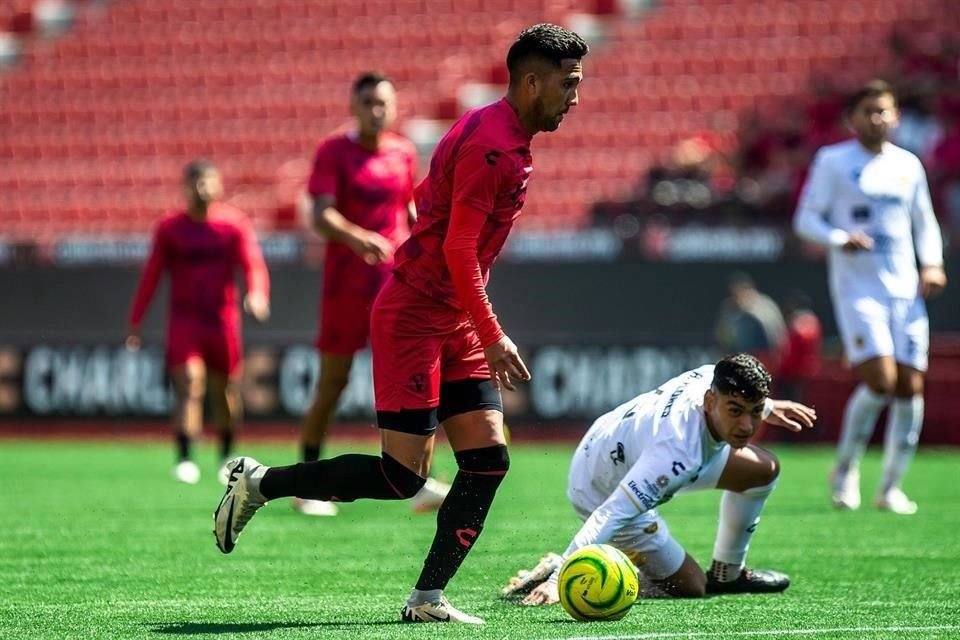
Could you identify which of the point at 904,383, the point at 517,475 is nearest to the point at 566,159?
the point at 517,475

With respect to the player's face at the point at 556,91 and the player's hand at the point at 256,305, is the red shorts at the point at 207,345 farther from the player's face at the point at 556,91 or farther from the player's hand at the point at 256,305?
the player's face at the point at 556,91

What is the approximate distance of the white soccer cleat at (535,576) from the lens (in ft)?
20.1

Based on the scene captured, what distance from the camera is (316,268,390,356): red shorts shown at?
9562 mm

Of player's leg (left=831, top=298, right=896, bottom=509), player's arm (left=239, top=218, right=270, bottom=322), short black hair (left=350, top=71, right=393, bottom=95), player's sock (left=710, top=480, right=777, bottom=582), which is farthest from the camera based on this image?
player's arm (left=239, top=218, right=270, bottom=322)

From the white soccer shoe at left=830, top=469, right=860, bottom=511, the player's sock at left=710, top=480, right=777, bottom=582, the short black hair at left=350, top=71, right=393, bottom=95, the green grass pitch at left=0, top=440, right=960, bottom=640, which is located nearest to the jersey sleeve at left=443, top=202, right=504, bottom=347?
the green grass pitch at left=0, top=440, right=960, bottom=640

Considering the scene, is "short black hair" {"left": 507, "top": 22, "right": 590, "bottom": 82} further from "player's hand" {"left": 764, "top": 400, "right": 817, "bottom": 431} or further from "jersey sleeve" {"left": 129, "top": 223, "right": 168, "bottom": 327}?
"jersey sleeve" {"left": 129, "top": 223, "right": 168, "bottom": 327}

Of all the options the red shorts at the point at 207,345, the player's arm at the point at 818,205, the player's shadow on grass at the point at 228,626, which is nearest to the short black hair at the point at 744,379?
the player's shadow on grass at the point at 228,626

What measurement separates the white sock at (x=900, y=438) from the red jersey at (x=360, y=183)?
314 centimetres

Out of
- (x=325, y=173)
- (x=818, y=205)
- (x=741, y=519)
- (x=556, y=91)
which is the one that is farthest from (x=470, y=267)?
(x=818, y=205)

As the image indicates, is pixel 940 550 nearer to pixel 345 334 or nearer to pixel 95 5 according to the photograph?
pixel 345 334

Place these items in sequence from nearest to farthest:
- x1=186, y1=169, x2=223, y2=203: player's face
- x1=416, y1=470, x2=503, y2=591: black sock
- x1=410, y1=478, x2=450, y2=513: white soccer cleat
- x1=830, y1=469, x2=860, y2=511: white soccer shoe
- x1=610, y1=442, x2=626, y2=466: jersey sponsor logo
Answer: x1=416, y1=470, x2=503, y2=591: black sock, x1=610, y1=442, x2=626, y2=466: jersey sponsor logo, x1=410, y1=478, x2=450, y2=513: white soccer cleat, x1=830, y1=469, x2=860, y2=511: white soccer shoe, x1=186, y1=169, x2=223, y2=203: player's face

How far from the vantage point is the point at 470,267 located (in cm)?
546

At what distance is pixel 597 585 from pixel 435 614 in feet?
1.82

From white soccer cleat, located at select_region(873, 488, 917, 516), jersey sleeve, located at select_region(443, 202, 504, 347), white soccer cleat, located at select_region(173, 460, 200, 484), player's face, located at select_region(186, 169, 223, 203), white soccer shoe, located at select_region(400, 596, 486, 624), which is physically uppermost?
jersey sleeve, located at select_region(443, 202, 504, 347)
